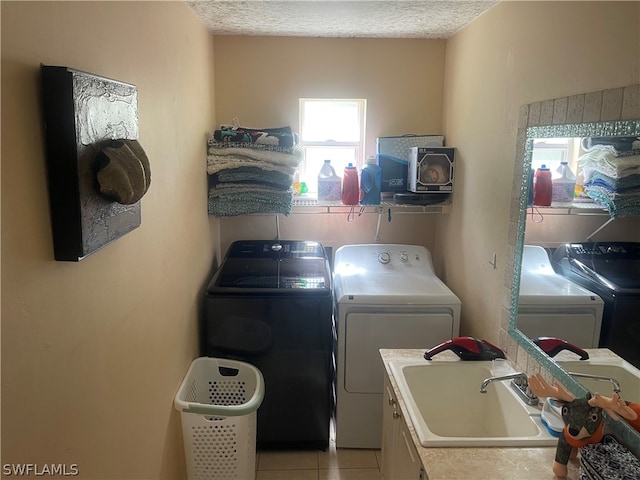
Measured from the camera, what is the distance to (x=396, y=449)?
1.81 m

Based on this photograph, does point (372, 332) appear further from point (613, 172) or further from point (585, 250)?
point (613, 172)

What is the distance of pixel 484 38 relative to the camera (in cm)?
233

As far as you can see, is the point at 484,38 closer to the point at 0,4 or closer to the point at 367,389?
the point at 367,389

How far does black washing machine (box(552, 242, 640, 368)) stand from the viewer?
1270 mm

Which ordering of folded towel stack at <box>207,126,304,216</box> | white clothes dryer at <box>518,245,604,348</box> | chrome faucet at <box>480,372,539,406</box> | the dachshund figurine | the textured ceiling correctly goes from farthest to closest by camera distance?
folded towel stack at <box>207,126,304,216</box> → the textured ceiling → chrome faucet at <box>480,372,539,406</box> → white clothes dryer at <box>518,245,604,348</box> → the dachshund figurine

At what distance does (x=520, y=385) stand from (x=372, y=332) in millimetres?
935

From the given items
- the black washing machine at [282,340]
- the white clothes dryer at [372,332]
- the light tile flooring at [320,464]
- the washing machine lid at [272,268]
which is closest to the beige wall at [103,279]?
the black washing machine at [282,340]

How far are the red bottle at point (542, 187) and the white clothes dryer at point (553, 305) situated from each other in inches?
6.8

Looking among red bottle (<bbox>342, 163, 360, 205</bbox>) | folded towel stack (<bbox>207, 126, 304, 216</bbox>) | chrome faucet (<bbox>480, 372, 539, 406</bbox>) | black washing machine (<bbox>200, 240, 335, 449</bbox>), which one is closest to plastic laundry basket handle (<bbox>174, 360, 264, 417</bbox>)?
black washing machine (<bbox>200, 240, 335, 449</bbox>)

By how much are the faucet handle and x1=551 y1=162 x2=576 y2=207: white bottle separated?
1.52 feet

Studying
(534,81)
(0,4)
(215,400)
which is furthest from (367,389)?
(0,4)

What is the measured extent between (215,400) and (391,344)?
0.99 metres

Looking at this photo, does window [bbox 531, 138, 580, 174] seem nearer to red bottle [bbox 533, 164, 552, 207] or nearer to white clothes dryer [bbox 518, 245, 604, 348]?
red bottle [bbox 533, 164, 552, 207]

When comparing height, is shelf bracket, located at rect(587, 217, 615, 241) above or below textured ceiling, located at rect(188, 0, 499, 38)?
below
